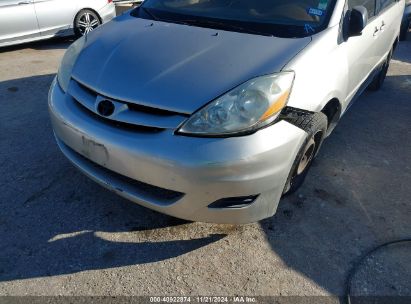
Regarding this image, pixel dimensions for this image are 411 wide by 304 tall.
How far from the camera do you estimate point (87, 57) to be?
2.37m

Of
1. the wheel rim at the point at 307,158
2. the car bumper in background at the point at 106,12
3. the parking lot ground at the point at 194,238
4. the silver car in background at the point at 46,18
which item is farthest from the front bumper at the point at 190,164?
the car bumper in background at the point at 106,12

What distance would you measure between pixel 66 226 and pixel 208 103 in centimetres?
126

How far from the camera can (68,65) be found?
97.7 inches

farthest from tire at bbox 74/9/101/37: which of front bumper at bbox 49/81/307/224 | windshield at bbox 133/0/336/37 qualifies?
front bumper at bbox 49/81/307/224

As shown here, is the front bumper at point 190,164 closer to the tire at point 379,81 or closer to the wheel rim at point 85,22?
the tire at point 379,81

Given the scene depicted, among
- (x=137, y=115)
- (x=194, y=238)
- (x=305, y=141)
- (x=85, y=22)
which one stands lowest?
(x=194, y=238)

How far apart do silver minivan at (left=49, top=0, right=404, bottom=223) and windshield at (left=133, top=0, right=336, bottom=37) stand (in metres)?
0.01

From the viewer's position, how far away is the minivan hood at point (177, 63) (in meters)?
1.94

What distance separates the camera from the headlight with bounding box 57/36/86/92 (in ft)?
7.82

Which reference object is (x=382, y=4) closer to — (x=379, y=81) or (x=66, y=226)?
(x=379, y=81)

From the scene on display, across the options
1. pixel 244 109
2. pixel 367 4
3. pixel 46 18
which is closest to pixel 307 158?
pixel 244 109

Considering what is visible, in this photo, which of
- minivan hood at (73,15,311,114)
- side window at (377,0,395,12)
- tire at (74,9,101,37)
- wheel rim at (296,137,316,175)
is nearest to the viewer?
minivan hood at (73,15,311,114)

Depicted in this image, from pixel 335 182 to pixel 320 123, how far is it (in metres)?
0.76

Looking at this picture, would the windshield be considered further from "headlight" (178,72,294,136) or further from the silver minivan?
"headlight" (178,72,294,136)
